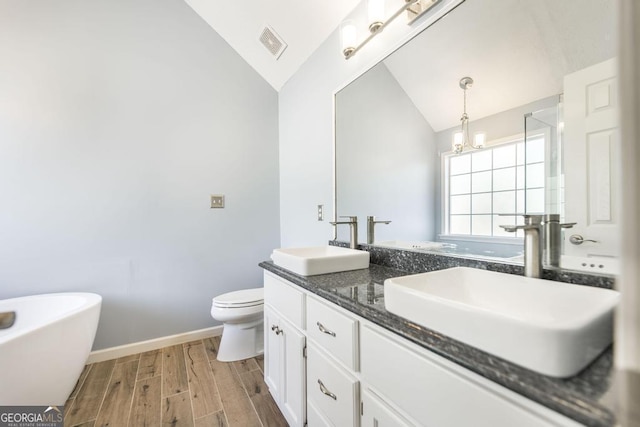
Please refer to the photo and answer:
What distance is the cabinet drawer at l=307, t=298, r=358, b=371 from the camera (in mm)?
896

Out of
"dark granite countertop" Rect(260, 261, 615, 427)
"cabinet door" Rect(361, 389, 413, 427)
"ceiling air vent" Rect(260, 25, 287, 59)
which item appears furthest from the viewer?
"ceiling air vent" Rect(260, 25, 287, 59)

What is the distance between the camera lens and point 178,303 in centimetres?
228

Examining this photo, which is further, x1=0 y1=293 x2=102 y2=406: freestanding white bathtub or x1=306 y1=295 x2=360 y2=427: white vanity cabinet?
x1=0 y1=293 x2=102 y2=406: freestanding white bathtub

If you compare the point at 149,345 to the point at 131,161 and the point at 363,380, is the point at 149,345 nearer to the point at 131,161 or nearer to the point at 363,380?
the point at 131,161

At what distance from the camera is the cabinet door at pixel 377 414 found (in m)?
0.74

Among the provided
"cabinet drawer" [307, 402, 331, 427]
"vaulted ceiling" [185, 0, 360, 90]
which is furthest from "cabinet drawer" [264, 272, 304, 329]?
"vaulted ceiling" [185, 0, 360, 90]

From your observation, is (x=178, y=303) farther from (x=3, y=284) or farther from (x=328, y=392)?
(x=328, y=392)

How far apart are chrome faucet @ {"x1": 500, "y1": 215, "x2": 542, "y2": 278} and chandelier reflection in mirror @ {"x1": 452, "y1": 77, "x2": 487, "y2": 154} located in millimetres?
396

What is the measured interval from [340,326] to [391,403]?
264mm

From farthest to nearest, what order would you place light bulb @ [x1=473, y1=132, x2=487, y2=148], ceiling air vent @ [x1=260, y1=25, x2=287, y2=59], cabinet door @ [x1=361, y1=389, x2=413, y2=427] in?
ceiling air vent @ [x1=260, y1=25, x2=287, y2=59] < light bulb @ [x1=473, y1=132, x2=487, y2=148] < cabinet door @ [x1=361, y1=389, x2=413, y2=427]

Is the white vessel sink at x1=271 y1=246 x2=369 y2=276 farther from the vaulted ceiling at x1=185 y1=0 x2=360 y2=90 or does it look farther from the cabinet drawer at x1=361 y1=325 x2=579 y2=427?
the vaulted ceiling at x1=185 y1=0 x2=360 y2=90

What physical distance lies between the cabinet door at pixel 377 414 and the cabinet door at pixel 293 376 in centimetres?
39

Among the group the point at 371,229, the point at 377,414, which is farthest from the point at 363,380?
the point at 371,229

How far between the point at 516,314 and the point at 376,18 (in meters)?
1.42
